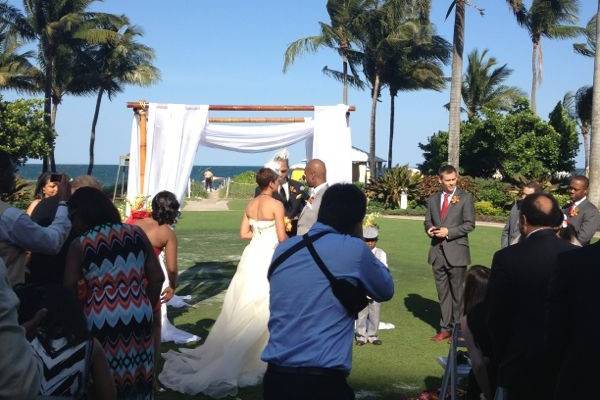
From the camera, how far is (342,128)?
10.6 m

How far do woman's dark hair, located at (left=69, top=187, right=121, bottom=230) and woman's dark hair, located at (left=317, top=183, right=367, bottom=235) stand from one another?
1.52 metres

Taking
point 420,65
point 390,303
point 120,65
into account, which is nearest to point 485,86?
point 420,65

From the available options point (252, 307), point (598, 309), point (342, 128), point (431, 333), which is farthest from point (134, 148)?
point (598, 309)

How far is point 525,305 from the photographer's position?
13.4 ft

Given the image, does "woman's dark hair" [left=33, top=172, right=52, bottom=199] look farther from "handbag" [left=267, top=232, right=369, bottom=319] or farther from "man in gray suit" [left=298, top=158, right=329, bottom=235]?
"handbag" [left=267, top=232, right=369, bottom=319]

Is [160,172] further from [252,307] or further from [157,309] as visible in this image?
[157,309]

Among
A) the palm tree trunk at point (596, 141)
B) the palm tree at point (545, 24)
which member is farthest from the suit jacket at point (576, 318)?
the palm tree at point (545, 24)

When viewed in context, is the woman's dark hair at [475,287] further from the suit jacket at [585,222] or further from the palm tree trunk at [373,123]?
the palm tree trunk at [373,123]

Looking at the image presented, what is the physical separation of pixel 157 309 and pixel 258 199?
2.37 meters

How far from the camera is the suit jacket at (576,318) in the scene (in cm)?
306

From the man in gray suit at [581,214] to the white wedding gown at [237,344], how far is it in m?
3.59

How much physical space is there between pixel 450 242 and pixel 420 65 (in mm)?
50606

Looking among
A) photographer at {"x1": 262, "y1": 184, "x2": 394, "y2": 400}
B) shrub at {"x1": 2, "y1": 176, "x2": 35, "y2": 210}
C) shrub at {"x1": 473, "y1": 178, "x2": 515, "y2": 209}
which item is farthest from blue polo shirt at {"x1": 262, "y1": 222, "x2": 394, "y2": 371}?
shrub at {"x1": 473, "y1": 178, "x2": 515, "y2": 209}

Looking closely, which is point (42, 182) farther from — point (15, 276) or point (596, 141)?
point (596, 141)
